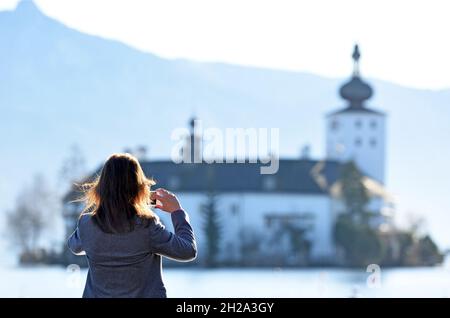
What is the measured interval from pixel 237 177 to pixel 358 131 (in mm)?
11677

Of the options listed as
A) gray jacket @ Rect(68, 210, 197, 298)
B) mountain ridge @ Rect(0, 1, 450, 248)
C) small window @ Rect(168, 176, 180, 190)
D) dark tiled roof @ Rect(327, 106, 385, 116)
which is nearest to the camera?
gray jacket @ Rect(68, 210, 197, 298)

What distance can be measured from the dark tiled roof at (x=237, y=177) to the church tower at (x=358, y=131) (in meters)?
5.90

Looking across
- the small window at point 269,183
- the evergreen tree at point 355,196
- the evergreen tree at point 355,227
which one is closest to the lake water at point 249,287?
the evergreen tree at point 355,227

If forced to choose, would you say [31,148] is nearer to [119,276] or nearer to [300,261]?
[300,261]

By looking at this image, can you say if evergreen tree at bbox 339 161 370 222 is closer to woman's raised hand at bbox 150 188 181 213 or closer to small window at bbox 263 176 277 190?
small window at bbox 263 176 277 190

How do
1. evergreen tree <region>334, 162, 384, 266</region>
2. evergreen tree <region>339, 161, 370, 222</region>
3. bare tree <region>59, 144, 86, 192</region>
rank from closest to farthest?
evergreen tree <region>334, 162, 384, 266</region>, evergreen tree <region>339, 161, 370, 222</region>, bare tree <region>59, 144, 86, 192</region>

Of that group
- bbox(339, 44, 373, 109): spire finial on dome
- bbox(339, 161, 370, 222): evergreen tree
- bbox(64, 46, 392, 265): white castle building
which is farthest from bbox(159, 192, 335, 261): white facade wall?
bbox(339, 44, 373, 109): spire finial on dome

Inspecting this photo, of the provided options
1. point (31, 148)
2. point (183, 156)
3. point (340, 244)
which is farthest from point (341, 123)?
point (31, 148)

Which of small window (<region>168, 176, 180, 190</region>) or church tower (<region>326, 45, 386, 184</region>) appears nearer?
small window (<region>168, 176, 180, 190</region>)

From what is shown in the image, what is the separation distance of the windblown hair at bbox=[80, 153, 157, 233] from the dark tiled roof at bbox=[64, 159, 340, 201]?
66.0m

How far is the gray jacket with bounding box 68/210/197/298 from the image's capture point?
11.3ft

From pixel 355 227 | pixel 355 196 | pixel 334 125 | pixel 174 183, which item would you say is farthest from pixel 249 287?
pixel 334 125

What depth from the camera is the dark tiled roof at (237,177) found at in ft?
233

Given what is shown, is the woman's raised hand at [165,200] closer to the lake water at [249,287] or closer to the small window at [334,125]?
the lake water at [249,287]
